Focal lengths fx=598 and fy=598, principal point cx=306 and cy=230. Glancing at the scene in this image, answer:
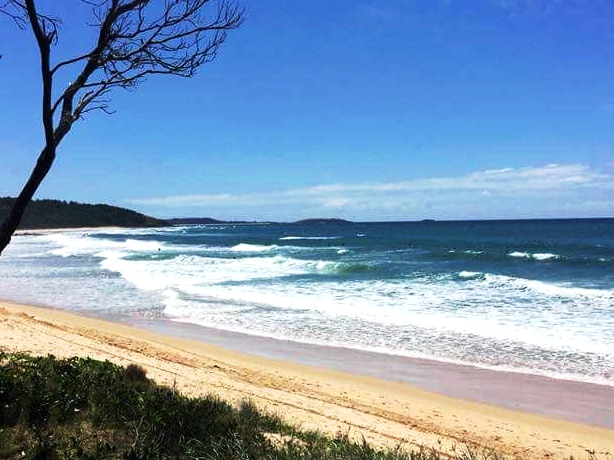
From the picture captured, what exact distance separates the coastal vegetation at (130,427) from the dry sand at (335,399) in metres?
1.18

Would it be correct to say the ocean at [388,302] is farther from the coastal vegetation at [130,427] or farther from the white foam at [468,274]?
the coastal vegetation at [130,427]

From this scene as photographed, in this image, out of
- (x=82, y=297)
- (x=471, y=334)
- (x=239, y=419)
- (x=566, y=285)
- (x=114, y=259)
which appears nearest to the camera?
(x=239, y=419)

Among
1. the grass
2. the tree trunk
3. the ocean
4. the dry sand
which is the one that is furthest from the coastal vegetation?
the ocean

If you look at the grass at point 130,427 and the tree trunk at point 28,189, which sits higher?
the tree trunk at point 28,189

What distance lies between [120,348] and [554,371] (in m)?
7.87

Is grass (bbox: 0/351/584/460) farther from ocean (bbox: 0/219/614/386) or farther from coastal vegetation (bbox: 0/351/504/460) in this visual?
ocean (bbox: 0/219/614/386)

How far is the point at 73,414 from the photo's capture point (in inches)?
197

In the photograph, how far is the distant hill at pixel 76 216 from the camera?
132125 mm

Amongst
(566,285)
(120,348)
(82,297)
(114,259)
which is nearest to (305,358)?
(120,348)

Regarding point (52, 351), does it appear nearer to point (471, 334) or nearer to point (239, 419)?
point (239, 419)

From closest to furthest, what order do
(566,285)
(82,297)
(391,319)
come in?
1. (391,319)
2. (82,297)
3. (566,285)

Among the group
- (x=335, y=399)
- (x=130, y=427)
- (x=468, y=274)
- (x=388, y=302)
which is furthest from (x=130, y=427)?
(x=468, y=274)

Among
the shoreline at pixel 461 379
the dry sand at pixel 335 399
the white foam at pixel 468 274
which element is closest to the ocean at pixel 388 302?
the white foam at pixel 468 274

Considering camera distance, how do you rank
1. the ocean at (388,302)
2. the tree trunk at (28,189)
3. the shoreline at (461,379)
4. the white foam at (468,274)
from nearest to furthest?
the tree trunk at (28,189), the shoreline at (461,379), the ocean at (388,302), the white foam at (468,274)
